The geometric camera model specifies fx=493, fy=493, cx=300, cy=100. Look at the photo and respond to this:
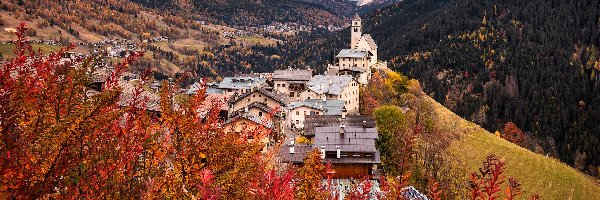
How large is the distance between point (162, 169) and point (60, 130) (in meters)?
7.05

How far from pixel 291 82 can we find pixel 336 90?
13.2 meters

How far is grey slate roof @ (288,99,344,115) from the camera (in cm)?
7888

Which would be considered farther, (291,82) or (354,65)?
(354,65)

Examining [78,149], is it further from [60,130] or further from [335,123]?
[335,123]

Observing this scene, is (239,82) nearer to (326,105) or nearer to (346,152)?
(326,105)

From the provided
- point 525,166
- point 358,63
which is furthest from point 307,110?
point 525,166

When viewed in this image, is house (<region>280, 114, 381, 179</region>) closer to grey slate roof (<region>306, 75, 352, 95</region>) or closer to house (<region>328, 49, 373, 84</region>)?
grey slate roof (<region>306, 75, 352, 95</region>)

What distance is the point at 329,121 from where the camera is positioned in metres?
69.6

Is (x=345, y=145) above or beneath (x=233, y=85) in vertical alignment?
above

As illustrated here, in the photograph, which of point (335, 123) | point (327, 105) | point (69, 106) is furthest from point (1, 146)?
point (327, 105)

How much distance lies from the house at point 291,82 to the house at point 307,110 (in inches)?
583

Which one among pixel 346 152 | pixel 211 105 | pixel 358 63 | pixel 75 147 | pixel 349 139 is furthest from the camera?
pixel 358 63

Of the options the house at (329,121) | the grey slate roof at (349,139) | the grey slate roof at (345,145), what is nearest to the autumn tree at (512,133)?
the house at (329,121)

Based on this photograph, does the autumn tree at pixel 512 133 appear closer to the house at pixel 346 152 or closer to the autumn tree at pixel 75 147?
the house at pixel 346 152
